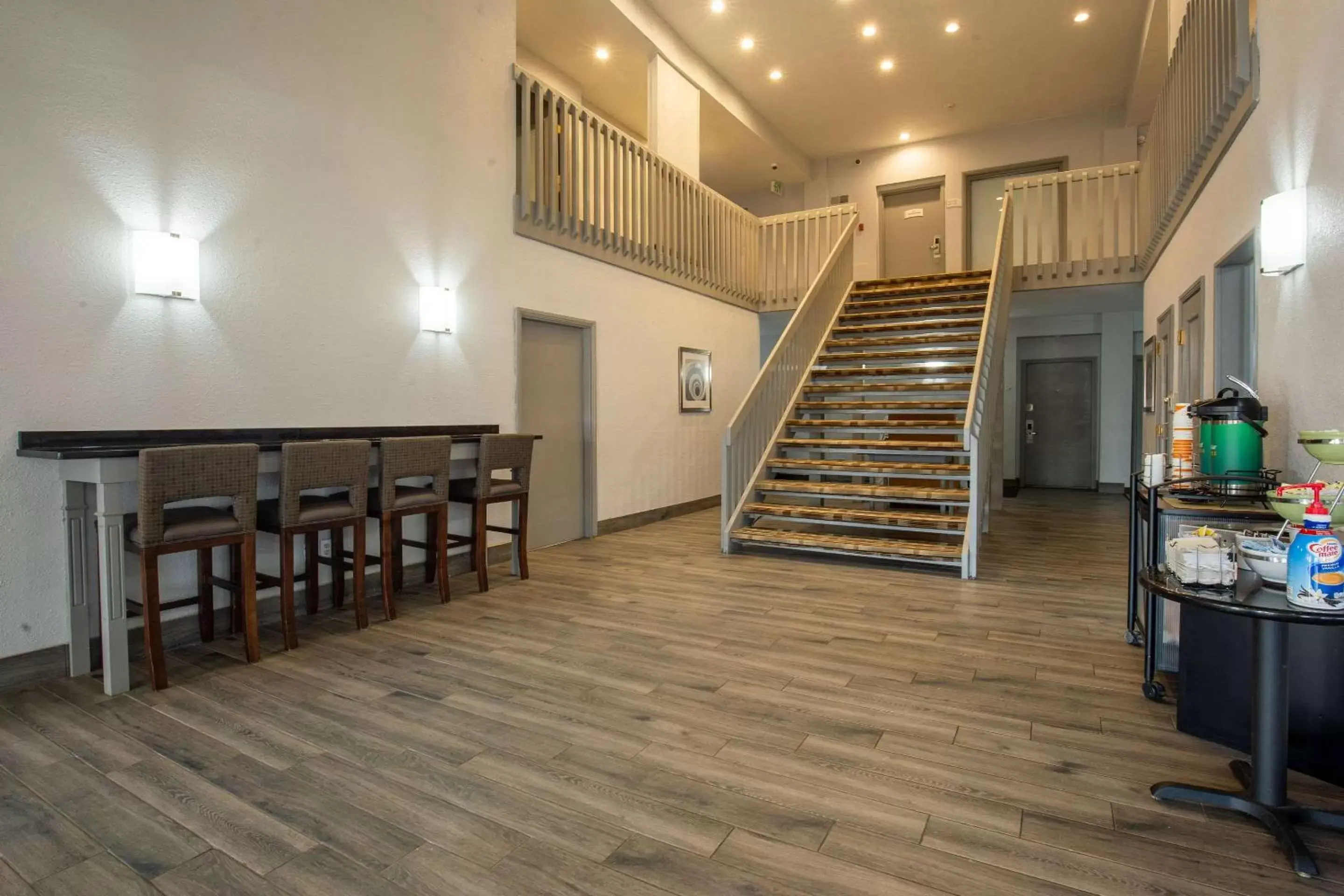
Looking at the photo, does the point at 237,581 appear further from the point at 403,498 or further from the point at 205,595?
the point at 403,498

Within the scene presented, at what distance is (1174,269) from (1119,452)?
5.03 metres

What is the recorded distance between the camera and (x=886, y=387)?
6.38 metres

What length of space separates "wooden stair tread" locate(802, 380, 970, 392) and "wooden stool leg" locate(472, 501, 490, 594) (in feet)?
11.3

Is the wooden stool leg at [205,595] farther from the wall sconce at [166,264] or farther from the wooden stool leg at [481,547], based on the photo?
the wooden stool leg at [481,547]

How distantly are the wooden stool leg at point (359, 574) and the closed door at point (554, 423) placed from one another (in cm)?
198

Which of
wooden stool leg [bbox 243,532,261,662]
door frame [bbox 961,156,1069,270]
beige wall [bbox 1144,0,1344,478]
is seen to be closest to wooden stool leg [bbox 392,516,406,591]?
wooden stool leg [bbox 243,532,261,662]

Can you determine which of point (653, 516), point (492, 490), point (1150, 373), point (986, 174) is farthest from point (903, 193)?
point (492, 490)

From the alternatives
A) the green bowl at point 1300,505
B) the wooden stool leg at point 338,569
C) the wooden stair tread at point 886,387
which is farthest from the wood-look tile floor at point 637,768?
the wooden stair tread at point 886,387

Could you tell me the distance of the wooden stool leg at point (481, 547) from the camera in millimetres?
4359

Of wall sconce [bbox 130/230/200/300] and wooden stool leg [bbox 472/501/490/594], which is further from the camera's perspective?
wooden stool leg [bbox 472/501/490/594]

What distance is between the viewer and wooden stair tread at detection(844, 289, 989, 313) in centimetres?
761

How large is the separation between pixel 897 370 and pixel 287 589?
5170 mm

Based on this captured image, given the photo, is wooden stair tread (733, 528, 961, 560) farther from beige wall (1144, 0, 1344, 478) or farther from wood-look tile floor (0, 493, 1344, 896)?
beige wall (1144, 0, 1344, 478)

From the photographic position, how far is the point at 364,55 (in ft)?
14.0
